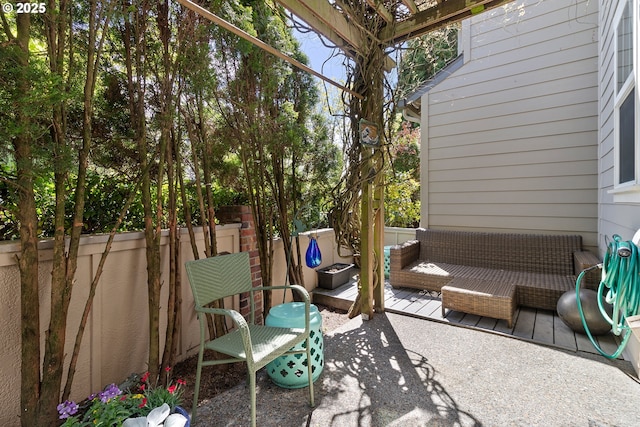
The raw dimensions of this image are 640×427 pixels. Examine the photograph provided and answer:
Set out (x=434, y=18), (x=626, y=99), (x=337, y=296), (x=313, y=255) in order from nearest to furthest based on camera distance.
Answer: (x=626, y=99) < (x=434, y=18) < (x=313, y=255) < (x=337, y=296)

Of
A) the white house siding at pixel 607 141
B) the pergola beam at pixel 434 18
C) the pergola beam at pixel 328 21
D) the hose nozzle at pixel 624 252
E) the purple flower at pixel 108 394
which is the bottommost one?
the purple flower at pixel 108 394

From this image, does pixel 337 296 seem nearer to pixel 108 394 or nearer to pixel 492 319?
pixel 492 319

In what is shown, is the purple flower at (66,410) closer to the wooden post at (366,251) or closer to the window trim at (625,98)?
the wooden post at (366,251)

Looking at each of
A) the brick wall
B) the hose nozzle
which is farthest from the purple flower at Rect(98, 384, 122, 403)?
the hose nozzle

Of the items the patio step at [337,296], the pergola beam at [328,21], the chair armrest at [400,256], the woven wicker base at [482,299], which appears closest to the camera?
the pergola beam at [328,21]

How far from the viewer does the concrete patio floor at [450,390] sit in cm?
159

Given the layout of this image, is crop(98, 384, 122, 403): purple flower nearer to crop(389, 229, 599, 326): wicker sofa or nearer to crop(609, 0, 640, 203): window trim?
crop(389, 229, 599, 326): wicker sofa

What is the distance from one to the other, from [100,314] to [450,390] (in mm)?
2204

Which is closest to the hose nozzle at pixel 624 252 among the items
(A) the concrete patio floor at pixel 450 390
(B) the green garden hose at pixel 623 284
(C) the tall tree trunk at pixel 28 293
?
(B) the green garden hose at pixel 623 284

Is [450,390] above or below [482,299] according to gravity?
below

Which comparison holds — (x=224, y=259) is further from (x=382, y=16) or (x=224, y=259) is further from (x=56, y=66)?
(x=382, y=16)

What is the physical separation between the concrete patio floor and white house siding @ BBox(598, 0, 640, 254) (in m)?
1.14

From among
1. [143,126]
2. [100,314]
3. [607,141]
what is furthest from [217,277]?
[607,141]

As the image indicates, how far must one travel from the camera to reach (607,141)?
2.92 m
